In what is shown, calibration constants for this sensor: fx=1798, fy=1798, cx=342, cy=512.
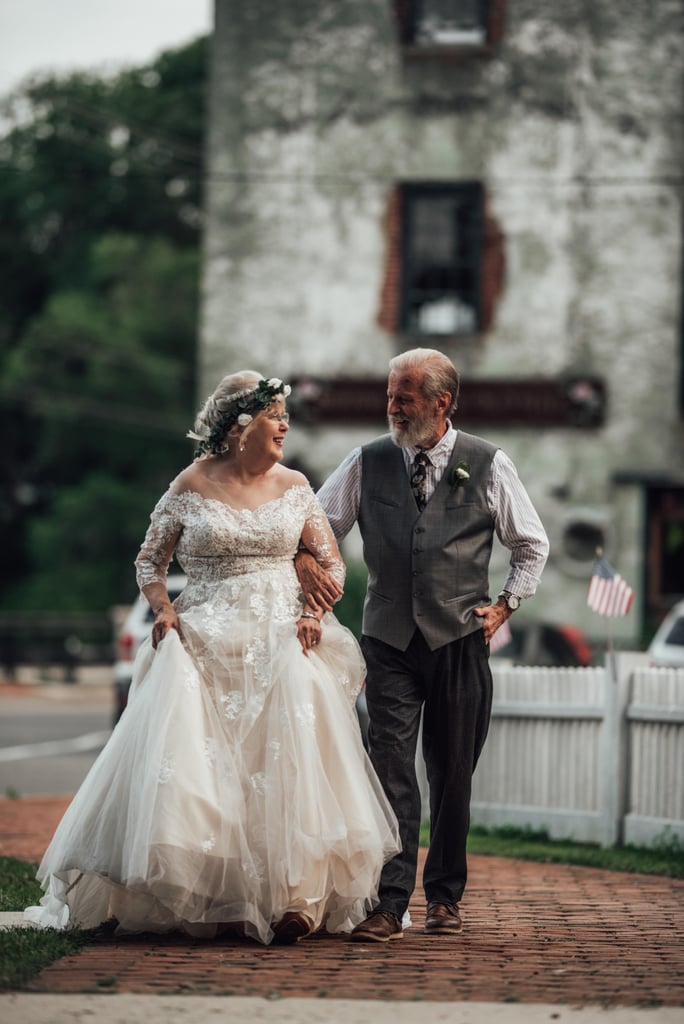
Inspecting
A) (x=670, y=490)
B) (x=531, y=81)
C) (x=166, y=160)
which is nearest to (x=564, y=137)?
(x=531, y=81)

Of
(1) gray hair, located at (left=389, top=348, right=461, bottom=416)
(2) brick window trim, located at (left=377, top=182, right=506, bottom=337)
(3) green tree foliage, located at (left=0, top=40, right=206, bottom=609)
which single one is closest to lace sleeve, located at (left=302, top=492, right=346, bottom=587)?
(1) gray hair, located at (left=389, top=348, right=461, bottom=416)

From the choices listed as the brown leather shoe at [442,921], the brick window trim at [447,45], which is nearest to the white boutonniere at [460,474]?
the brown leather shoe at [442,921]

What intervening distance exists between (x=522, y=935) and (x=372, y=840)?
29.7 inches

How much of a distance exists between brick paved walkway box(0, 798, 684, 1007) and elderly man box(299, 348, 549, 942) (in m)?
0.48

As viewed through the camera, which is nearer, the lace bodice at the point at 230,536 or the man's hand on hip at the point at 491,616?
the man's hand on hip at the point at 491,616

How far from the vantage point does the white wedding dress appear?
21.9 feet

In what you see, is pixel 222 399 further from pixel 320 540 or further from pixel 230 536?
pixel 320 540

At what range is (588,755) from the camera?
37.6 feet

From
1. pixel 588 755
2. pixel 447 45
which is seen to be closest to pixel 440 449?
pixel 588 755

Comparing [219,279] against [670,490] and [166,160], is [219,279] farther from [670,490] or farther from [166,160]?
[166,160]

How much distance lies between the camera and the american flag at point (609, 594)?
436 inches

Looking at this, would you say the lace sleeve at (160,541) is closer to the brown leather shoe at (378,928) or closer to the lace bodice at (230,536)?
the lace bodice at (230,536)

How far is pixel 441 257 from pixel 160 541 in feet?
54.1

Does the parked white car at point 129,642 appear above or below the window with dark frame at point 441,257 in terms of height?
below
